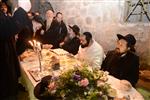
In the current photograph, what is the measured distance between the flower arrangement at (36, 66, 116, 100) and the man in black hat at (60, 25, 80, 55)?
352 centimetres

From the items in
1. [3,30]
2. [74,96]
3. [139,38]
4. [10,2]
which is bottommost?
[139,38]

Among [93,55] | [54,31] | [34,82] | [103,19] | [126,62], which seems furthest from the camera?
[103,19]

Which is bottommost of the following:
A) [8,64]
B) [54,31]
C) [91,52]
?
[91,52]

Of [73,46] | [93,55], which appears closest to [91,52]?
[93,55]

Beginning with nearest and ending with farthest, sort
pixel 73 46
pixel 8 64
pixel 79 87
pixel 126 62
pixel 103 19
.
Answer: pixel 79 87 < pixel 8 64 < pixel 126 62 < pixel 73 46 < pixel 103 19

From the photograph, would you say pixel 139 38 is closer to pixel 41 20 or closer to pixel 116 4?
pixel 116 4

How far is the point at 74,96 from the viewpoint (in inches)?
105

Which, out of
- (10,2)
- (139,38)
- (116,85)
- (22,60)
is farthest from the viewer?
(139,38)

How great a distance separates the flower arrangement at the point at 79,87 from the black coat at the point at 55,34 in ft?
13.0

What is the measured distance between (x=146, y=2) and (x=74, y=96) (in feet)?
16.0

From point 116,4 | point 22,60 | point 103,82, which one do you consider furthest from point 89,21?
point 103,82

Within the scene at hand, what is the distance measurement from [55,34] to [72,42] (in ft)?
2.03

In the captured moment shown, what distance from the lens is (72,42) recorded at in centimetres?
635

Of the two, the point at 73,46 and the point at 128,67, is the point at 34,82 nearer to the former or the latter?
the point at 128,67
